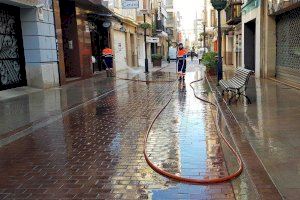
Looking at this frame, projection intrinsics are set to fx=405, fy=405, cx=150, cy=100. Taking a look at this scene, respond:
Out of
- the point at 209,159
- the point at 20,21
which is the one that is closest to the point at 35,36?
Answer: the point at 20,21

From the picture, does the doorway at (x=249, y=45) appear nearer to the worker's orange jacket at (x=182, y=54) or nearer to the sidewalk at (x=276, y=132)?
the worker's orange jacket at (x=182, y=54)

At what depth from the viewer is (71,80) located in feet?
63.3

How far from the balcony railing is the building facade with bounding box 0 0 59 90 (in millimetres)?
9036

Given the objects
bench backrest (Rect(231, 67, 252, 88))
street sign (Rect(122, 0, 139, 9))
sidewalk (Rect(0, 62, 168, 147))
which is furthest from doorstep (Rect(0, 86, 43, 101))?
street sign (Rect(122, 0, 139, 9))

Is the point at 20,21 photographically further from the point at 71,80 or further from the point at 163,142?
the point at 163,142

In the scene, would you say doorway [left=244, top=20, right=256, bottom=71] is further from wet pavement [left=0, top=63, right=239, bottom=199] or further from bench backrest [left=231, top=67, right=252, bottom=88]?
wet pavement [left=0, top=63, right=239, bottom=199]

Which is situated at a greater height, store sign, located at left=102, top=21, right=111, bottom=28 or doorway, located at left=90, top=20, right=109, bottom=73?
store sign, located at left=102, top=21, right=111, bottom=28

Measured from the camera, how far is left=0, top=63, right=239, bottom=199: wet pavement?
4621 mm

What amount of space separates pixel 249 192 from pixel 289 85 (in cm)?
1039

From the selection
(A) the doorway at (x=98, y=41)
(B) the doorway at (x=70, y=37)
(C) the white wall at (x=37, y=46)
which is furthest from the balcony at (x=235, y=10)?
(C) the white wall at (x=37, y=46)

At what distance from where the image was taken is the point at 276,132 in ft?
22.4

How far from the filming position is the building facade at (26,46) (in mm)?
15109

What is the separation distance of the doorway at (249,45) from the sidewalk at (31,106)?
9593 millimetres

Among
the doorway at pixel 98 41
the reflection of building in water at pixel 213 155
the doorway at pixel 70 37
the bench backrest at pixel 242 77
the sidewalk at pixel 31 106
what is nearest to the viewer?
the reflection of building in water at pixel 213 155
